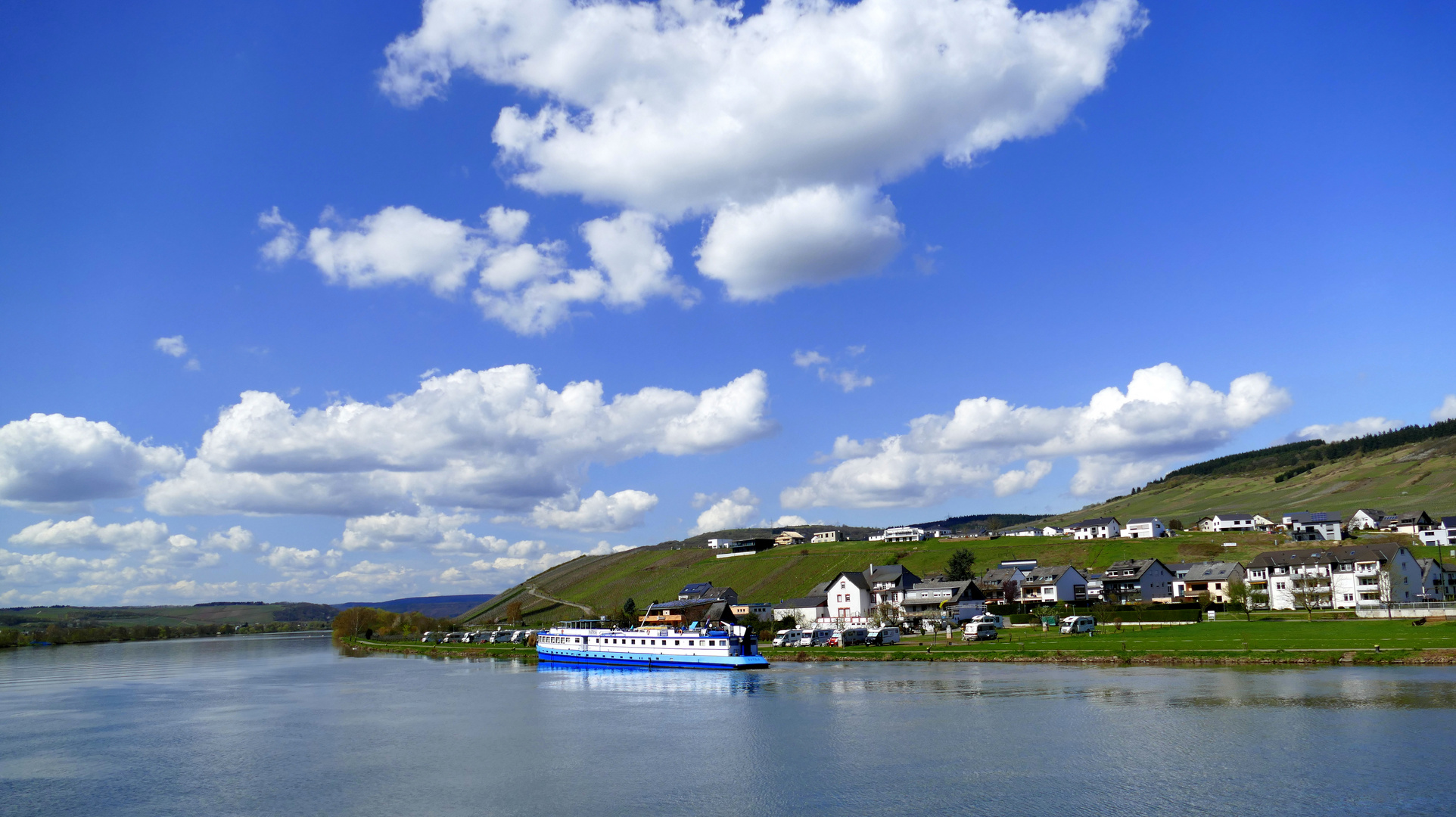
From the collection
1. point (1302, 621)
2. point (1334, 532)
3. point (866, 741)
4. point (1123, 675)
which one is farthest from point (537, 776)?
point (1334, 532)

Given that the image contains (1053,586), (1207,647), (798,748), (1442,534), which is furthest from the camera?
(1442,534)

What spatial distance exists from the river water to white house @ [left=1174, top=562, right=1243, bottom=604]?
69767 millimetres

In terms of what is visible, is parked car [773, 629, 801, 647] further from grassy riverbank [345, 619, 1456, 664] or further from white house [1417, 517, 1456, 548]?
white house [1417, 517, 1456, 548]

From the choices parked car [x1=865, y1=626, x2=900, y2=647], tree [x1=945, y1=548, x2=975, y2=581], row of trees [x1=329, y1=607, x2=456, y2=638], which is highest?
tree [x1=945, y1=548, x2=975, y2=581]

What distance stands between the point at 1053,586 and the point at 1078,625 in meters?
36.2

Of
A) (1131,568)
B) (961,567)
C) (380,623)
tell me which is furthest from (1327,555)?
(380,623)

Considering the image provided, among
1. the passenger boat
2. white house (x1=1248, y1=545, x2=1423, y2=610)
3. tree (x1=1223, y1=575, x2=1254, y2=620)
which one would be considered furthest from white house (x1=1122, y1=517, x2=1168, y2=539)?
the passenger boat

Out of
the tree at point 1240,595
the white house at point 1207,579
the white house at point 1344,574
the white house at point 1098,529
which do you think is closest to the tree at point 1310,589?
the white house at point 1344,574

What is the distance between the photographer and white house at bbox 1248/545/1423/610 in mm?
109000

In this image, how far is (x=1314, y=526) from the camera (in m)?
168

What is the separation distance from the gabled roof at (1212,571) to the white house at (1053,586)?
46.7ft

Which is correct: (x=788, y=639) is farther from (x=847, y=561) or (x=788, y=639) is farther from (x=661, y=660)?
(x=847, y=561)

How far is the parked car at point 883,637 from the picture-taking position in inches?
3757

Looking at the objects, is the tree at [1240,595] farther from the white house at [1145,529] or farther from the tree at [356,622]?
the tree at [356,622]
